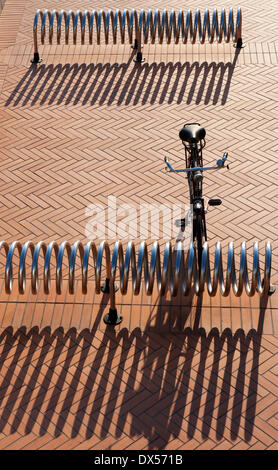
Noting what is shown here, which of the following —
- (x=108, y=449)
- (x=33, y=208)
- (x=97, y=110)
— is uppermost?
(x=97, y=110)

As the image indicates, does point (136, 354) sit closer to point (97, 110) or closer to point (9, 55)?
point (97, 110)

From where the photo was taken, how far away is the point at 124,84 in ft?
37.0

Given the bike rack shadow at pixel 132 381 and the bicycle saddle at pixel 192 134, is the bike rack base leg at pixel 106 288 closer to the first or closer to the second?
the bike rack shadow at pixel 132 381

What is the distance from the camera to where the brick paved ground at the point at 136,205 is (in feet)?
20.5

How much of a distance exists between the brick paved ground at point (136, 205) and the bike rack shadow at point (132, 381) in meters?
0.01

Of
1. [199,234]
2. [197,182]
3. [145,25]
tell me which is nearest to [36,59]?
[145,25]

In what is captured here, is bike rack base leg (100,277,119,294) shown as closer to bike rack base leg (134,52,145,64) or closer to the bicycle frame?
the bicycle frame

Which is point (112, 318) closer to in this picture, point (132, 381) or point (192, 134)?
point (132, 381)

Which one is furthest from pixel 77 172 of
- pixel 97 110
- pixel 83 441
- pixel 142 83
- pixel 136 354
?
pixel 83 441

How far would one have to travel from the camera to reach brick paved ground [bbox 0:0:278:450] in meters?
6.23

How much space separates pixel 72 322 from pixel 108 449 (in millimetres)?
1618

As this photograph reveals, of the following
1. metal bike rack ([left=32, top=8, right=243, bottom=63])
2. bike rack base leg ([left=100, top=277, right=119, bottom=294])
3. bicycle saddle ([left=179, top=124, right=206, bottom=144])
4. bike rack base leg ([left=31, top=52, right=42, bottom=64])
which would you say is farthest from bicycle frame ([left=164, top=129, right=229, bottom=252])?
bike rack base leg ([left=31, top=52, right=42, bottom=64])

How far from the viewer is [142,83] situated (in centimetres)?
Answer: 1127

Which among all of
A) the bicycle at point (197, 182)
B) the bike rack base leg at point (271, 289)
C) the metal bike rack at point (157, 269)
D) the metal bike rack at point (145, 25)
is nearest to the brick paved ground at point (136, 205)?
the bike rack base leg at point (271, 289)
